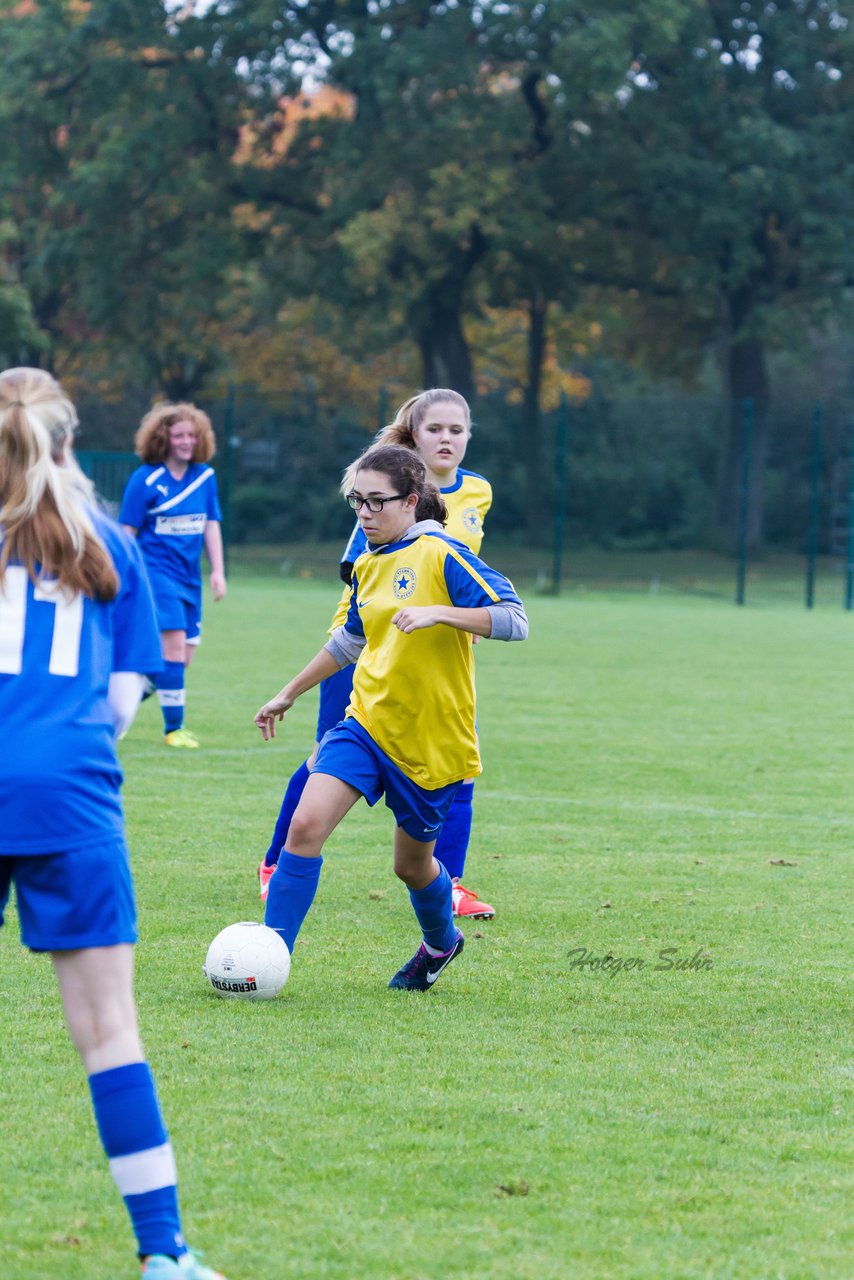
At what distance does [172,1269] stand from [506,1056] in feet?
5.51

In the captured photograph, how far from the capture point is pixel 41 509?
290 centimetres

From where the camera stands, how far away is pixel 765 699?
1341 centimetres

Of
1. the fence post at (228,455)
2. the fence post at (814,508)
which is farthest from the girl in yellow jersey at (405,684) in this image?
the fence post at (228,455)

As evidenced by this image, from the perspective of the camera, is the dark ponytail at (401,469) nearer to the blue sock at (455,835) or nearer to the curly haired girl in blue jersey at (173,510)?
the blue sock at (455,835)

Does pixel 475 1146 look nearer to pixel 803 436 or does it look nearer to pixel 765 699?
pixel 765 699

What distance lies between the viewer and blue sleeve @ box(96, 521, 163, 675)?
9.89ft

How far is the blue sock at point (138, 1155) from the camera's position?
2838mm

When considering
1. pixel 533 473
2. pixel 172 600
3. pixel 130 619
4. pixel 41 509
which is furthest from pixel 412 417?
pixel 533 473

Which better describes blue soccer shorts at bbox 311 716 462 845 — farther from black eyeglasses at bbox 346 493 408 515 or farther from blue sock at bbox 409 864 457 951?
black eyeglasses at bbox 346 493 408 515

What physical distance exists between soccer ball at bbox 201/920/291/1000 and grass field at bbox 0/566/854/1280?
61mm

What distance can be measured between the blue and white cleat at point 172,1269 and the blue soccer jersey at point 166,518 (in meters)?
7.04

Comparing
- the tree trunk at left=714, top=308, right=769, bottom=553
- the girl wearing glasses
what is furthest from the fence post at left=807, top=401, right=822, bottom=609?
the girl wearing glasses

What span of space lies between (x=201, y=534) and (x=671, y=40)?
24.5 meters

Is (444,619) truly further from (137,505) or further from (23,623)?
(137,505)
